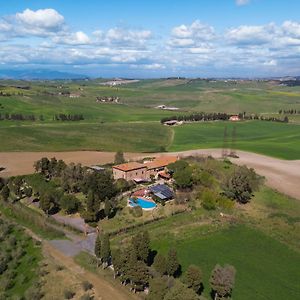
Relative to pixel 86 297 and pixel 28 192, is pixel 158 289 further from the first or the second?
pixel 28 192

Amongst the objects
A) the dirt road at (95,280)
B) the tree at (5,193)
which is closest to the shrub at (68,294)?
the dirt road at (95,280)

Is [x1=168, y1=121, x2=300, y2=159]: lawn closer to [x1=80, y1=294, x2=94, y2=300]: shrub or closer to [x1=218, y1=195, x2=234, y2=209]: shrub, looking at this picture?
[x1=218, y1=195, x2=234, y2=209]: shrub

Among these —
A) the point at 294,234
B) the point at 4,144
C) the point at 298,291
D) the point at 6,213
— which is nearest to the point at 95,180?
the point at 6,213

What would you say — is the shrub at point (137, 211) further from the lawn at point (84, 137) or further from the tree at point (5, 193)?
the lawn at point (84, 137)

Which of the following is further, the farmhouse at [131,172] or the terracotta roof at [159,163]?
the terracotta roof at [159,163]

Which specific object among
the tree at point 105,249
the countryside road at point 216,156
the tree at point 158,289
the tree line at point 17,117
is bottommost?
the tree line at point 17,117

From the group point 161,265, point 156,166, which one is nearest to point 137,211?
point 161,265

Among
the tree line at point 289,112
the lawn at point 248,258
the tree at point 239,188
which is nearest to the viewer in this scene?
the lawn at point 248,258
